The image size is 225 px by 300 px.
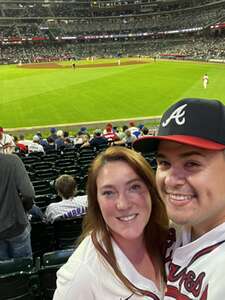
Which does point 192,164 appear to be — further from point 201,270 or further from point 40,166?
point 40,166

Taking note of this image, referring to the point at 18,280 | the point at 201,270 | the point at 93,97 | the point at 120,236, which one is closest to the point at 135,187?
the point at 120,236

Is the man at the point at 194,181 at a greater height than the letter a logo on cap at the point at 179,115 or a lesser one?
lesser

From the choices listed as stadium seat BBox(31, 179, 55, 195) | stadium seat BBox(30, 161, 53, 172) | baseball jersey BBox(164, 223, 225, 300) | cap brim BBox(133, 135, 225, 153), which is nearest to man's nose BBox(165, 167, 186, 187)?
cap brim BBox(133, 135, 225, 153)

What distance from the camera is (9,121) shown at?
2144cm

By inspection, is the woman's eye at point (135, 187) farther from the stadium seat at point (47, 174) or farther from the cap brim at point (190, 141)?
the stadium seat at point (47, 174)

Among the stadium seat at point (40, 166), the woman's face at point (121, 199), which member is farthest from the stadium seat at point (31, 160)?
the woman's face at point (121, 199)

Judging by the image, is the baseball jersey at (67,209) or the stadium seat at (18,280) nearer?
the stadium seat at (18,280)

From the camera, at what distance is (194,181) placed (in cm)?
184

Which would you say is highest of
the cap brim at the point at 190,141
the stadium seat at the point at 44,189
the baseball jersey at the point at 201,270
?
the cap brim at the point at 190,141

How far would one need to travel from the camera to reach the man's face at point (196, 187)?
1.85m

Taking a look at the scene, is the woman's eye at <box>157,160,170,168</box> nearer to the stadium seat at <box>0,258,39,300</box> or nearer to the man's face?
the man's face

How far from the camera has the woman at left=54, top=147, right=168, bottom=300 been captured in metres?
2.06

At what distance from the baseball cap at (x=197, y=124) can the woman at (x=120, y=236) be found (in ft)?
1.55

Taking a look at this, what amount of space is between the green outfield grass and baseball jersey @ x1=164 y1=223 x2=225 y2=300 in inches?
772
